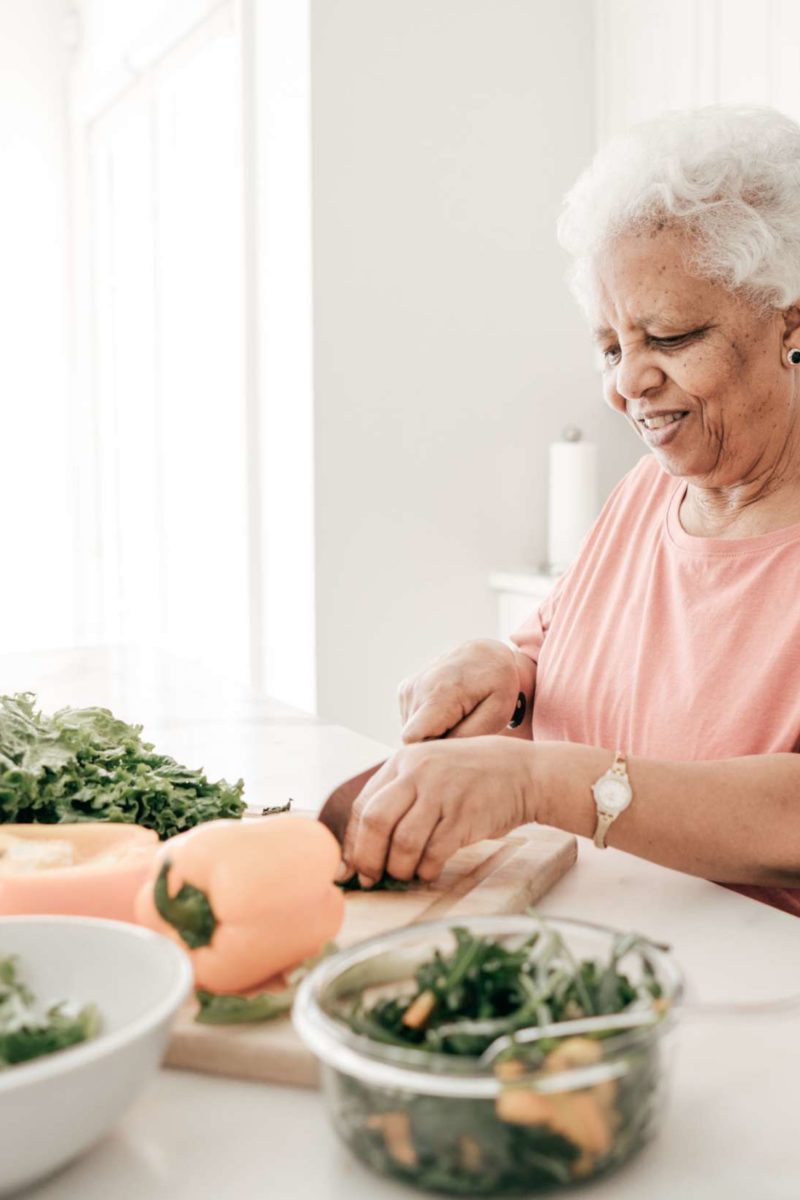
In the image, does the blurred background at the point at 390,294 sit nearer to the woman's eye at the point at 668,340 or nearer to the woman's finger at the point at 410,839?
the woman's eye at the point at 668,340

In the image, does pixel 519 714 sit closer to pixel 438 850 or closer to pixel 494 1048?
pixel 438 850

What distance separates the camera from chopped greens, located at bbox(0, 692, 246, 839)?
1008 mm

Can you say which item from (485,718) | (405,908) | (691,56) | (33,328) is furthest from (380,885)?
(33,328)

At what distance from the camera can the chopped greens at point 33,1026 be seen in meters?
0.58

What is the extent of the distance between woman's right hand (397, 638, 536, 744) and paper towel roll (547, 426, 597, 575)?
150 centimetres

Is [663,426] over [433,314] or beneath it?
beneath

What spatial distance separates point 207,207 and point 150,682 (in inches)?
82.0

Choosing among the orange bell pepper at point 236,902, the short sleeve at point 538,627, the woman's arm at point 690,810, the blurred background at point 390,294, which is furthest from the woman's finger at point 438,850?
the blurred background at point 390,294

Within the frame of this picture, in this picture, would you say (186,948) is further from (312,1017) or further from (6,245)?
(6,245)

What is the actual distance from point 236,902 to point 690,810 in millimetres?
484

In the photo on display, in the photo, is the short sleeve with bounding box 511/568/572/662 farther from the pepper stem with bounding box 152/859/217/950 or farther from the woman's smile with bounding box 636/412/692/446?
the pepper stem with bounding box 152/859/217/950

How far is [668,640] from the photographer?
4.83 ft

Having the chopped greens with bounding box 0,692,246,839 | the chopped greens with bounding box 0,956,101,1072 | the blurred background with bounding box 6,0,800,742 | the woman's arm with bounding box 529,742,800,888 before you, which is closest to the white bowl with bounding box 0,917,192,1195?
the chopped greens with bounding box 0,956,101,1072

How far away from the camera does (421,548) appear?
3.07 metres
